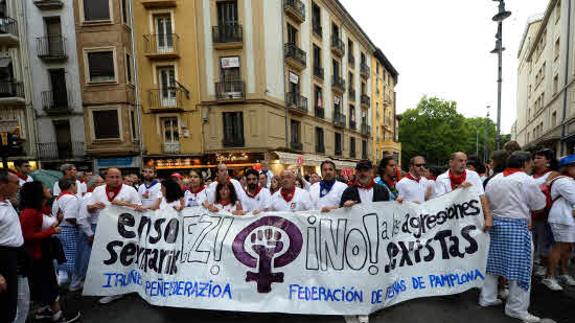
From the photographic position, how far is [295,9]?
822 inches

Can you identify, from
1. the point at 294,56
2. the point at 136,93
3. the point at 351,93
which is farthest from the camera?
the point at 351,93

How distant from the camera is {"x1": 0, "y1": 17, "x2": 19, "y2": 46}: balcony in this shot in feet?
56.9

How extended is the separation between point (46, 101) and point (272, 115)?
13251mm

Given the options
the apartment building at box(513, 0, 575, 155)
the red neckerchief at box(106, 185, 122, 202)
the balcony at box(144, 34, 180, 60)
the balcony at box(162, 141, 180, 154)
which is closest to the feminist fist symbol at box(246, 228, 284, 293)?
the red neckerchief at box(106, 185, 122, 202)

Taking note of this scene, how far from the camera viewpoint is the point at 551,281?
437 centimetres

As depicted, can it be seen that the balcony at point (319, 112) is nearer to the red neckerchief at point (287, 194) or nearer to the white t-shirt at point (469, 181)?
the white t-shirt at point (469, 181)

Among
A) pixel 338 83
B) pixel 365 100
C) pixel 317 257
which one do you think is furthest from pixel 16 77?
pixel 365 100

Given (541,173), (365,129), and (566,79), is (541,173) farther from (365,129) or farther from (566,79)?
(365,129)

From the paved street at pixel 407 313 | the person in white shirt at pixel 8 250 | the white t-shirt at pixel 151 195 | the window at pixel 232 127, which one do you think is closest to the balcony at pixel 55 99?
the window at pixel 232 127

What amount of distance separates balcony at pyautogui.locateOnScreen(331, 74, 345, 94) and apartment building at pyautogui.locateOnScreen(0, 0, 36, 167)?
70.5 feet

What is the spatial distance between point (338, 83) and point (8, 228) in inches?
1080

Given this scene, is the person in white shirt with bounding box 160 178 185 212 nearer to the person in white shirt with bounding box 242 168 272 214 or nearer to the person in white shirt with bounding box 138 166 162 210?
the person in white shirt with bounding box 138 166 162 210

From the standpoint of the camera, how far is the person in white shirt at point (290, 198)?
465cm

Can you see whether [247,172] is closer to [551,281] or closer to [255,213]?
[255,213]
